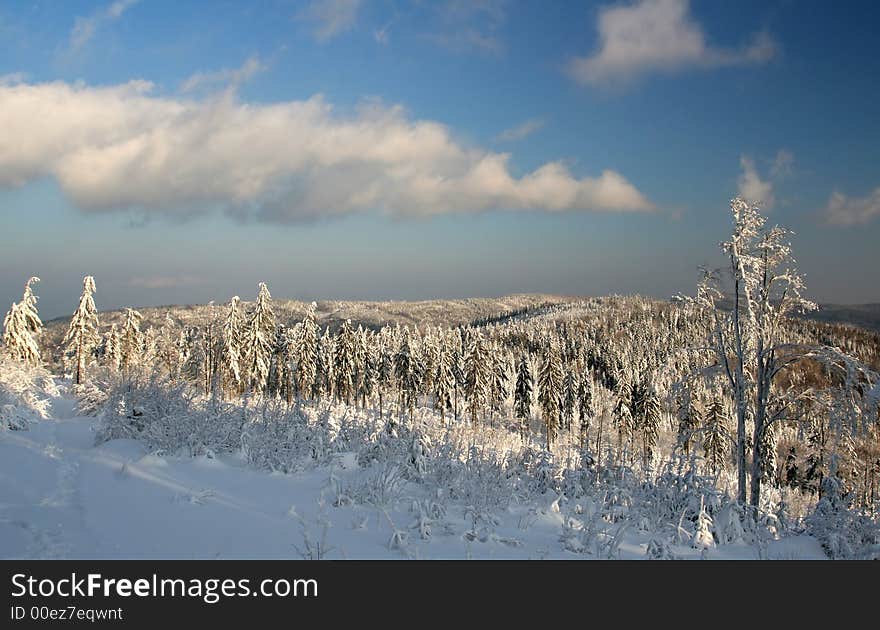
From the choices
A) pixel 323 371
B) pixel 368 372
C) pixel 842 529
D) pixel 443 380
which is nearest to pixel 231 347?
pixel 323 371

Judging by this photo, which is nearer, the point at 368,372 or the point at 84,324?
the point at 84,324

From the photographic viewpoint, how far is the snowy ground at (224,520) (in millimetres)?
5344

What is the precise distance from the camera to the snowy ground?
5.34 metres

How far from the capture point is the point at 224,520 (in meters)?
6.27

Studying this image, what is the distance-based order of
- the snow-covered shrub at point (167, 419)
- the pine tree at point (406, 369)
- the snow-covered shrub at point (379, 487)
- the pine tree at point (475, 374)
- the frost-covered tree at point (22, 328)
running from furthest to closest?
the pine tree at point (406, 369) < the pine tree at point (475, 374) < the frost-covered tree at point (22, 328) < the snow-covered shrub at point (167, 419) < the snow-covered shrub at point (379, 487)

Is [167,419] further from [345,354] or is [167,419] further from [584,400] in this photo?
[584,400]

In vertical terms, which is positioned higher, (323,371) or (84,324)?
(84,324)

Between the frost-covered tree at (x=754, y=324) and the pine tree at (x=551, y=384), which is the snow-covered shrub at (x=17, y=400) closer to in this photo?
the frost-covered tree at (x=754, y=324)

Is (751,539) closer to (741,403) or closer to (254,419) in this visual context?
(741,403)

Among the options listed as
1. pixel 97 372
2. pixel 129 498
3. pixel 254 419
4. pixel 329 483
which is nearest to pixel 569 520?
pixel 329 483

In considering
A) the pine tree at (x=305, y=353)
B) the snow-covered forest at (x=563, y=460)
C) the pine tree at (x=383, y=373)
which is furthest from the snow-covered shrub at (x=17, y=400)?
the pine tree at (x=383, y=373)

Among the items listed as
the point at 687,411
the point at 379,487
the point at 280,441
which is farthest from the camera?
the point at 687,411

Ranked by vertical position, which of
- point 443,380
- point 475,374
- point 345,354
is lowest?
point 443,380
